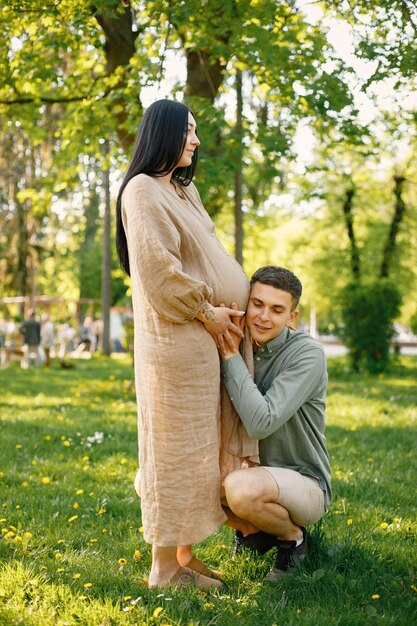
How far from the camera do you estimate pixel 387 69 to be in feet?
19.4

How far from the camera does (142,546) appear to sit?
13.3 ft

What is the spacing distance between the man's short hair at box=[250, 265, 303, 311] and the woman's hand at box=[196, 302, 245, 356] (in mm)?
231

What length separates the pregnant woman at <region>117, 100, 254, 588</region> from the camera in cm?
313

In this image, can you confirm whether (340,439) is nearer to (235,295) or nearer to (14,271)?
(235,295)

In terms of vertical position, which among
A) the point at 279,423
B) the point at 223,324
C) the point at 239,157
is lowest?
the point at 279,423

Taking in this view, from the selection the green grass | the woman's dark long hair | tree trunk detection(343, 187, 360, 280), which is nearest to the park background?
the green grass

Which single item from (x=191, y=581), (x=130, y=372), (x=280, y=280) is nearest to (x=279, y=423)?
(x=280, y=280)

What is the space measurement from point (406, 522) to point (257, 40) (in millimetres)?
4817

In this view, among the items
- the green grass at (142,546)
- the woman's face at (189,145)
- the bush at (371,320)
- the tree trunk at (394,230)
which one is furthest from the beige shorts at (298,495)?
the tree trunk at (394,230)

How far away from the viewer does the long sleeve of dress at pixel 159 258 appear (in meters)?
3.05

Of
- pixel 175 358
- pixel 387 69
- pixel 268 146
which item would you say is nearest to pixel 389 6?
pixel 387 69

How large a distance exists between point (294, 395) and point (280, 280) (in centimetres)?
57

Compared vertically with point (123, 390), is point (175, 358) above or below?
above

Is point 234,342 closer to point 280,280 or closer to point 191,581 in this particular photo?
point 280,280
